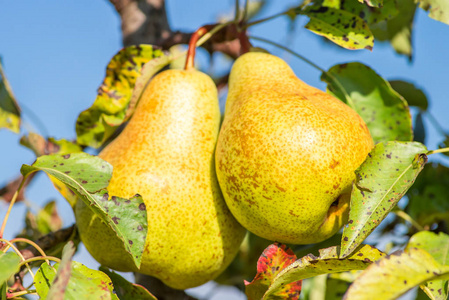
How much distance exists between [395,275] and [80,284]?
0.52 m

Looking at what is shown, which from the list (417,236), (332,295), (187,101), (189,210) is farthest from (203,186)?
(332,295)

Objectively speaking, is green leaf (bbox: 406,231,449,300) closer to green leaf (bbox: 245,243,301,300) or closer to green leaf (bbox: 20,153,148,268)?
green leaf (bbox: 245,243,301,300)

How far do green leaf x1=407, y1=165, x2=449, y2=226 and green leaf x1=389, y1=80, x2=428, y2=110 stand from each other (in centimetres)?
22

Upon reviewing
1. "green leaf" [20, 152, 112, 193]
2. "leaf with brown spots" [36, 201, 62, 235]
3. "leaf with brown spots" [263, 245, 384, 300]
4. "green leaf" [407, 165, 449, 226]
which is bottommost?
"leaf with brown spots" [36, 201, 62, 235]

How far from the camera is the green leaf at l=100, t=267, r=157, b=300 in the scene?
1.10 meters

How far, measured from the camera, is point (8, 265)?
792 millimetres

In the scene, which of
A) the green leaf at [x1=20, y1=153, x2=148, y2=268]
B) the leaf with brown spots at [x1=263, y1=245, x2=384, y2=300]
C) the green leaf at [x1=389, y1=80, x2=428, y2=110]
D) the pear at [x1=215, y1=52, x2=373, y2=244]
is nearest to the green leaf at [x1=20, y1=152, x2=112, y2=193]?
the green leaf at [x1=20, y1=153, x2=148, y2=268]

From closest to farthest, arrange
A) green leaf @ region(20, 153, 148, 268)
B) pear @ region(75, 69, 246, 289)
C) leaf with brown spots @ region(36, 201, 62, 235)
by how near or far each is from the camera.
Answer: green leaf @ region(20, 153, 148, 268) < pear @ region(75, 69, 246, 289) < leaf with brown spots @ region(36, 201, 62, 235)

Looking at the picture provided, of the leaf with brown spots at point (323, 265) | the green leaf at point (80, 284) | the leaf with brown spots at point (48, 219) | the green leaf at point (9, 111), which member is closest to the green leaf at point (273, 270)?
the leaf with brown spots at point (323, 265)

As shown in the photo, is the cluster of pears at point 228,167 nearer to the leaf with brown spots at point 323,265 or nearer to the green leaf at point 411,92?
the leaf with brown spots at point 323,265

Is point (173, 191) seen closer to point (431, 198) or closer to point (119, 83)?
point (119, 83)

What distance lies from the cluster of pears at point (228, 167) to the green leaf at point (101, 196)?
0.09 m

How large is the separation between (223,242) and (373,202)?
0.39 meters

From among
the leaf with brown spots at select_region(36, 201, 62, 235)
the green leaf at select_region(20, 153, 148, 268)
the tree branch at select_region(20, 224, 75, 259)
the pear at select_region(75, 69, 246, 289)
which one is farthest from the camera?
the leaf with brown spots at select_region(36, 201, 62, 235)
